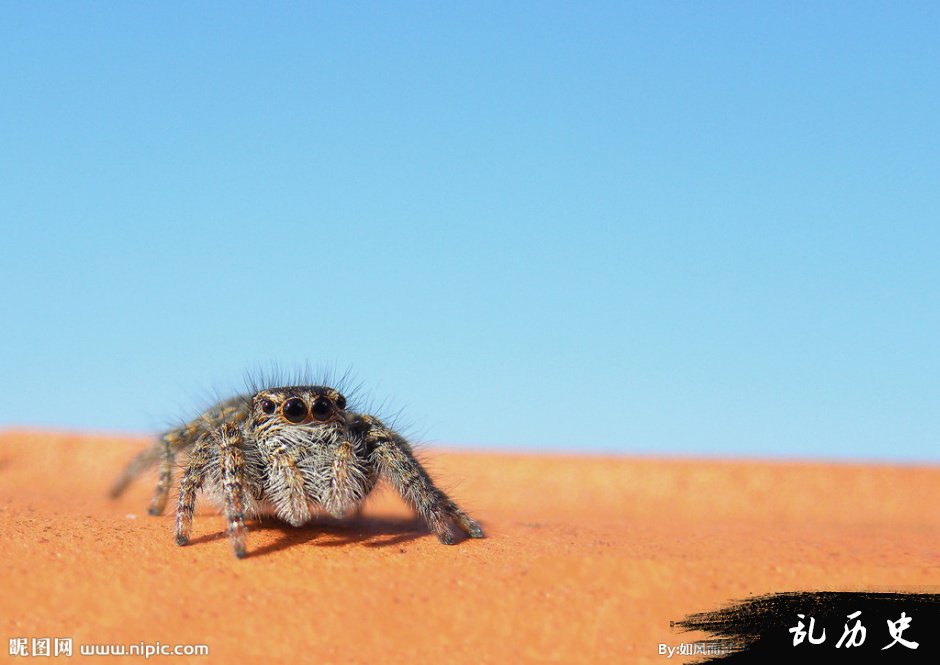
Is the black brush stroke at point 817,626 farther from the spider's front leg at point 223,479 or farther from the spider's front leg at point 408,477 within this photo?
the spider's front leg at point 223,479

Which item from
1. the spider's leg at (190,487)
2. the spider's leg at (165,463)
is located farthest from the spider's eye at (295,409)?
the spider's leg at (165,463)

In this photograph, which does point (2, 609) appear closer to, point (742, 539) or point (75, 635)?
point (75, 635)

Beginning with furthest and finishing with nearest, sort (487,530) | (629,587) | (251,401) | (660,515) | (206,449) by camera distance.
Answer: (660,515) < (487,530) < (251,401) < (206,449) < (629,587)

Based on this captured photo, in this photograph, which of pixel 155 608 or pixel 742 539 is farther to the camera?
pixel 742 539

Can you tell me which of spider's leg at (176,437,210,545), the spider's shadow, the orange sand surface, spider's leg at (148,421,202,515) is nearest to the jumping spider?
spider's leg at (176,437,210,545)

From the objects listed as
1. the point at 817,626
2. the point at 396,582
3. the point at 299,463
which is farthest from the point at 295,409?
the point at 817,626

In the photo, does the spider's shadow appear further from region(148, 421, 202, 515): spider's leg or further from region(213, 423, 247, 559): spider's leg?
region(148, 421, 202, 515): spider's leg

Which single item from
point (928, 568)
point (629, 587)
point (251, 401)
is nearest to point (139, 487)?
point (251, 401)

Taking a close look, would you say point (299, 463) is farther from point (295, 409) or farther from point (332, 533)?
point (332, 533)
